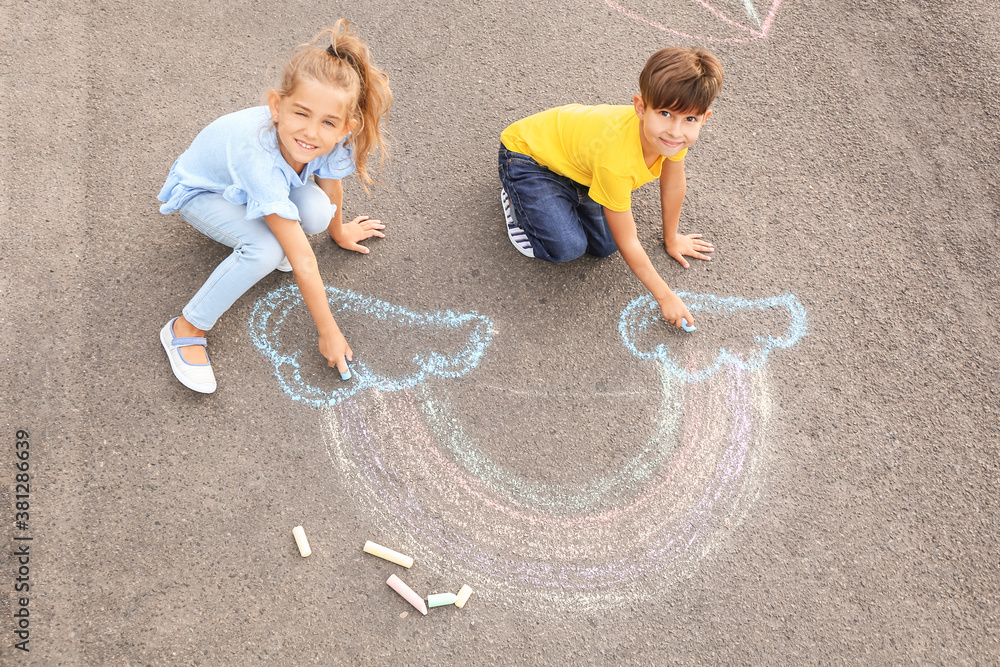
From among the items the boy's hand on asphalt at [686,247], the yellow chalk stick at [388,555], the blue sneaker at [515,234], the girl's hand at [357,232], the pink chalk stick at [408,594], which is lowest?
the pink chalk stick at [408,594]

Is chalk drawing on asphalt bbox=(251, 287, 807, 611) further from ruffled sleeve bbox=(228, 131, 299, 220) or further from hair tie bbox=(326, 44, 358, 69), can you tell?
hair tie bbox=(326, 44, 358, 69)

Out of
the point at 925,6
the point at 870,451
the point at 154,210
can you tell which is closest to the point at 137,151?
the point at 154,210

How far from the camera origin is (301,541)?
246 centimetres

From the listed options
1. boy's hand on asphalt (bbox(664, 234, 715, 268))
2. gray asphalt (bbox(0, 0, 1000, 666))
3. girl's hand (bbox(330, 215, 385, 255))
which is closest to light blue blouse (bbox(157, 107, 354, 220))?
girl's hand (bbox(330, 215, 385, 255))

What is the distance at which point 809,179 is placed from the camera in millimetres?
3348

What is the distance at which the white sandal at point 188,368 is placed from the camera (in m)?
2.64

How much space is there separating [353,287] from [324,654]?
4.73 feet

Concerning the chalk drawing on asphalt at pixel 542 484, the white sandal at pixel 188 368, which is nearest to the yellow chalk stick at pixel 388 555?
the chalk drawing on asphalt at pixel 542 484

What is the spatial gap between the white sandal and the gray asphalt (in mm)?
55

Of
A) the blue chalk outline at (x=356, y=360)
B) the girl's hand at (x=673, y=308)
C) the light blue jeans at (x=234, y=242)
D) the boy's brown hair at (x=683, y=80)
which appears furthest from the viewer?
the girl's hand at (x=673, y=308)

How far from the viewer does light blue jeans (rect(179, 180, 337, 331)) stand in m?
2.55

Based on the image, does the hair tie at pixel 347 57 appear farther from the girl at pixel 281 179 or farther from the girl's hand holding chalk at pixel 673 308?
the girl's hand holding chalk at pixel 673 308

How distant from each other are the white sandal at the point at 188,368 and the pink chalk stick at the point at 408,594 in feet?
3.37

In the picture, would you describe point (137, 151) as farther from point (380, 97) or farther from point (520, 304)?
point (520, 304)
